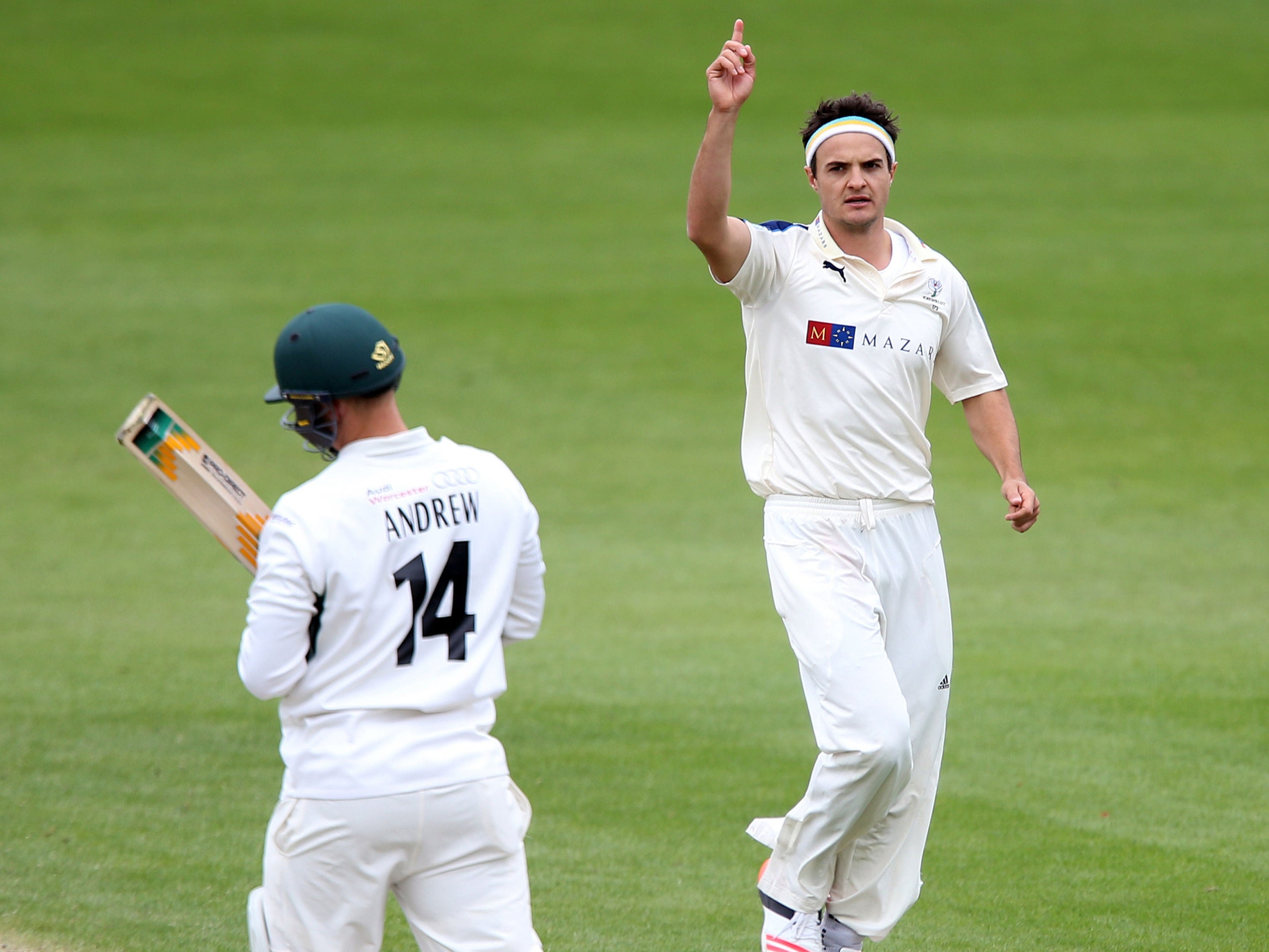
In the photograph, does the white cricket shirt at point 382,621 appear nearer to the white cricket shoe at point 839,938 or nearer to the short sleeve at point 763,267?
the short sleeve at point 763,267

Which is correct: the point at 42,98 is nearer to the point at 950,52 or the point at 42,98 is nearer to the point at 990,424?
the point at 950,52

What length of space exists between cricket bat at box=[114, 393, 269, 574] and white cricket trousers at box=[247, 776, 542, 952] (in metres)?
0.67

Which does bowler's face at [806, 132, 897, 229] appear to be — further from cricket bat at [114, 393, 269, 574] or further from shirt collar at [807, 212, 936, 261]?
cricket bat at [114, 393, 269, 574]

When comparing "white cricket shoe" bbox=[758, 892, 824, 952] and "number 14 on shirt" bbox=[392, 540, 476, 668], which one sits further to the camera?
"white cricket shoe" bbox=[758, 892, 824, 952]

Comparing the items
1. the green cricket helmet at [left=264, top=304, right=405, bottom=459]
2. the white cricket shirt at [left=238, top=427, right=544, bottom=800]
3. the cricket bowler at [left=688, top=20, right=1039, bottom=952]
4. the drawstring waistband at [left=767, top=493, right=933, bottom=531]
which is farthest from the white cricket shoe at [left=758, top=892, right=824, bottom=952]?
the green cricket helmet at [left=264, top=304, right=405, bottom=459]

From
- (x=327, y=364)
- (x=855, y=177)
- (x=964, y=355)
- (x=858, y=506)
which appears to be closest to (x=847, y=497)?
(x=858, y=506)

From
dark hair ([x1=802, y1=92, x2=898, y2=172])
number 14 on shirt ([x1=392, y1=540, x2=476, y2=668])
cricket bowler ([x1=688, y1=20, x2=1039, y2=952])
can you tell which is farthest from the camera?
dark hair ([x1=802, y1=92, x2=898, y2=172])

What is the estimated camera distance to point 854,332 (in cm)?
513

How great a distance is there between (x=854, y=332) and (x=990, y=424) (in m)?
0.71

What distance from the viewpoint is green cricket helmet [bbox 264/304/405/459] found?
360 centimetres

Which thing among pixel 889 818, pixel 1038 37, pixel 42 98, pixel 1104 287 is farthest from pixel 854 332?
pixel 1038 37

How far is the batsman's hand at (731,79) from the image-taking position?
483cm

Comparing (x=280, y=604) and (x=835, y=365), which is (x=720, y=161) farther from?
(x=280, y=604)

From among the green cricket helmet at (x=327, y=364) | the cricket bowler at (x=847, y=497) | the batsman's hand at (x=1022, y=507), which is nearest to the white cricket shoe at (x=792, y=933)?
the cricket bowler at (x=847, y=497)
